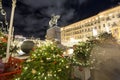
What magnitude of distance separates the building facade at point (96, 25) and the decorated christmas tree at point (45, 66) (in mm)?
46517

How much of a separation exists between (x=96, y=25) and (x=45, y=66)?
231 ft

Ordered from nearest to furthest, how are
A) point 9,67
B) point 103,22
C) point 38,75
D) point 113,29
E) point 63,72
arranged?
point 38,75
point 63,72
point 9,67
point 113,29
point 103,22

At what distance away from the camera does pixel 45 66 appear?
284 inches

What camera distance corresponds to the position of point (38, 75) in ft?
22.9

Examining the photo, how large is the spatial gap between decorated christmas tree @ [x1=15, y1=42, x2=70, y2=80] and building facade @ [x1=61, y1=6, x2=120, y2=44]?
46517mm

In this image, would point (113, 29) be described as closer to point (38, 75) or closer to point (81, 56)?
point (81, 56)

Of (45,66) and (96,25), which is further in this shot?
(96,25)

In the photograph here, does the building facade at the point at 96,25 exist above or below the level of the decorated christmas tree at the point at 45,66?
above

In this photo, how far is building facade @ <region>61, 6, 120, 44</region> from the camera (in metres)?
67.0

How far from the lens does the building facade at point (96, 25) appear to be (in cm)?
6700

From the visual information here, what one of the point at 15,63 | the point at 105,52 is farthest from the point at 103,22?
the point at 15,63

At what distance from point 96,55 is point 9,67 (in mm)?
6552

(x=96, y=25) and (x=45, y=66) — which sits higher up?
(x=96, y=25)

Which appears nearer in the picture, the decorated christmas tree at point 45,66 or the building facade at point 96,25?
the decorated christmas tree at point 45,66
